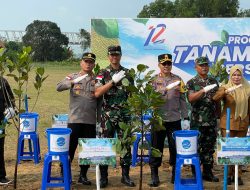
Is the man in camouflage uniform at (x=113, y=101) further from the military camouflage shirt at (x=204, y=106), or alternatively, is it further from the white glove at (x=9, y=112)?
the white glove at (x=9, y=112)

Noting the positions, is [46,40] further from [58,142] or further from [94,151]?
[94,151]

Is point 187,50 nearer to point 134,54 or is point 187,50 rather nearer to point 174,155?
point 134,54

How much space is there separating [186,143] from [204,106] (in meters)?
0.84

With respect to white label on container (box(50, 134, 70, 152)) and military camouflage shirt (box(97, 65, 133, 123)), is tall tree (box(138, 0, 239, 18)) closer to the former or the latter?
military camouflage shirt (box(97, 65, 133, 123))

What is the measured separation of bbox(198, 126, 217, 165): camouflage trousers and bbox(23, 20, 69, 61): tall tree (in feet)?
154

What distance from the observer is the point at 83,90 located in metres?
5.14

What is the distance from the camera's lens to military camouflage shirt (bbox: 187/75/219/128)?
536 centimetres

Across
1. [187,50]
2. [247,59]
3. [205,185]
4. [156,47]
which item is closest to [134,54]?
[156,47]

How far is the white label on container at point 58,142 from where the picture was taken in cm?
466

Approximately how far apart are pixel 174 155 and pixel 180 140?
626mm

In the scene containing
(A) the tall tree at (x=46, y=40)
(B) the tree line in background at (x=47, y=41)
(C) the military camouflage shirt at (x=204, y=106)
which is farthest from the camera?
(A) the tall tree at (x=46, y=40)

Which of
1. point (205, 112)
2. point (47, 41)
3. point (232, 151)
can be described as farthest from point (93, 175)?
point (47, 41)

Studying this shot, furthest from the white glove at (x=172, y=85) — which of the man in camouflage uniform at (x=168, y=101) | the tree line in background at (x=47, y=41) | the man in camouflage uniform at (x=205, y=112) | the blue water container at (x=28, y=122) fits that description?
the tree line in background at (x=47, y=41)

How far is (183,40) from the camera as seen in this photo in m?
7.77
